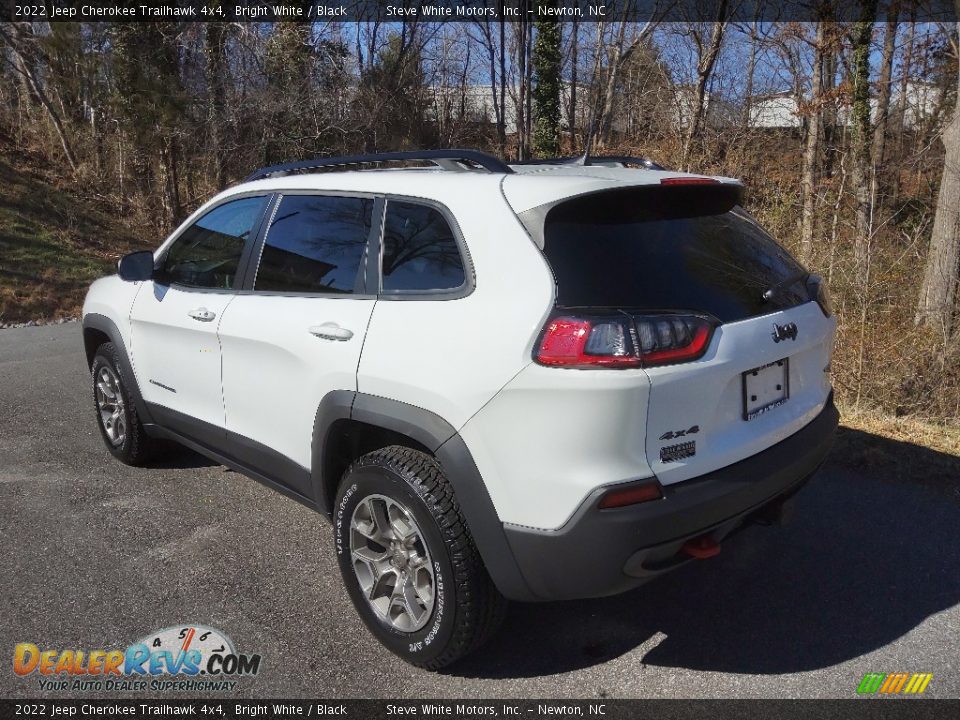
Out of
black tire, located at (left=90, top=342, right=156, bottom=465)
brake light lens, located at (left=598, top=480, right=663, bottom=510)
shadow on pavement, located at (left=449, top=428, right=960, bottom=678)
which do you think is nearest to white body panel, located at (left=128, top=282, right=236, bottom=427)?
black tire, located at (left=90, top=342, right=156, bottom=465)

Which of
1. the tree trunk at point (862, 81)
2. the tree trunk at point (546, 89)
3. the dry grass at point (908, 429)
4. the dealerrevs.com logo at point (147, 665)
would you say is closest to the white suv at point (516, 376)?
the dealerrevs.com logo at point (147, 665)

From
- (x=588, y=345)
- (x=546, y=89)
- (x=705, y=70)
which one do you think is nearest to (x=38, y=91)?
(x=546, y=89)

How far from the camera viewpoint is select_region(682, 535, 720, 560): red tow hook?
256 centimetres

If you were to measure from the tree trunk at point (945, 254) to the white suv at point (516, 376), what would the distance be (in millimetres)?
4249

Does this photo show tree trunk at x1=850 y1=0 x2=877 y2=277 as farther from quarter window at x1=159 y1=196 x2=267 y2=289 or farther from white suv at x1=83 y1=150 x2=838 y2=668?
quarter window at x1=159 y1=196 x2=267 y2=289

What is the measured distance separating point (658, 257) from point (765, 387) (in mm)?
603

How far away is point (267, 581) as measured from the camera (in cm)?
347

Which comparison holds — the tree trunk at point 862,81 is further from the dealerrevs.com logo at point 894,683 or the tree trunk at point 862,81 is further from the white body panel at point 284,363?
the white body panel at point 284,363

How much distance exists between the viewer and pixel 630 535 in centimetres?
236

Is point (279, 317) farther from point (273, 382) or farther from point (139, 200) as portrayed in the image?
point (139, 200)

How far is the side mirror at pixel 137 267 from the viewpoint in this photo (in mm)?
4227

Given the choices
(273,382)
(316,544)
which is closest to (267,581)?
(316,544)

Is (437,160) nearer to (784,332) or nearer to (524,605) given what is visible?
(784,332)

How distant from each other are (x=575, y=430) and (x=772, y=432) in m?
0.87
